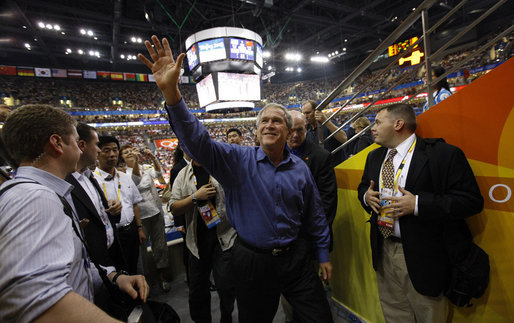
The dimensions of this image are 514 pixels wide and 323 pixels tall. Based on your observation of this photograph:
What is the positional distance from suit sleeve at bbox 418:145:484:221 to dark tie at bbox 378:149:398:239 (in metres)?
0.22

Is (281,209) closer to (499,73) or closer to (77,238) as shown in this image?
(77,238)

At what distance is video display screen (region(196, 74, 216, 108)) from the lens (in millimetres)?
13016

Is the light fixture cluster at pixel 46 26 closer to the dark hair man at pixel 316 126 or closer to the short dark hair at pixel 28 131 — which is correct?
the dark hair man at pixel 316 126

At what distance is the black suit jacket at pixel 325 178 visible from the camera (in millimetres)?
2016

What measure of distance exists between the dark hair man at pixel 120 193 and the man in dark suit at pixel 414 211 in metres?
2.59

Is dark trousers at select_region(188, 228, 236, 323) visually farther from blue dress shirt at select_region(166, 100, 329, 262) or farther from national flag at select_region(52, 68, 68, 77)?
national flag at select_region(52, 68, 68, 77)

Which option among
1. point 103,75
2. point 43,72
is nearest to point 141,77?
point 103,75

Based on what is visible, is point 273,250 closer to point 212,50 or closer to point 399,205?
point 399,205

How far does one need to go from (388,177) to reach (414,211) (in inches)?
13.0

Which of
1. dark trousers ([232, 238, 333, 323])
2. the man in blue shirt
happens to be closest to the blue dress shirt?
the man in blue shirt

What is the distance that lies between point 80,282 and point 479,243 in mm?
2340

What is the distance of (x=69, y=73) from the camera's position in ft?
67.6

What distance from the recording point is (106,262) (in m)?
1.75

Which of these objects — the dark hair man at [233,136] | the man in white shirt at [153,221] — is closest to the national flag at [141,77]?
the man in white shirt at [153,221]
